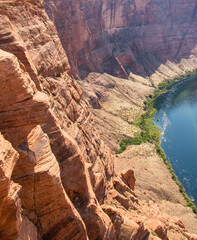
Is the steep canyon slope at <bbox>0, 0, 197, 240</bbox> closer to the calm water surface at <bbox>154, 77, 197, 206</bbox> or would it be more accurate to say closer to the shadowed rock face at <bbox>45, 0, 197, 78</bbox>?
the calm water surface at <bbox>154, 77, 197, 206</bbox>

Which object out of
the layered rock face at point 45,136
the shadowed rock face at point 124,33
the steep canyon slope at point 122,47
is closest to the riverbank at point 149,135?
the steep canyon slope at point 122,47

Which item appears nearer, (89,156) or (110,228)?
(110,228)

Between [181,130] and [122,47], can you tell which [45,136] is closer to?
[181,130]

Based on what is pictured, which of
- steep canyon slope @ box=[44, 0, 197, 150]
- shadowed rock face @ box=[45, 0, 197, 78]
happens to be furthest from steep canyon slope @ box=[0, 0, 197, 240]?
shadowed rock face @ box=[45, 0, 197, 78]

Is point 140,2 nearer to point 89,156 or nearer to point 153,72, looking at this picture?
point 153,72

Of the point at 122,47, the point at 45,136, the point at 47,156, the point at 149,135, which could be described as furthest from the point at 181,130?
the point at 47,156

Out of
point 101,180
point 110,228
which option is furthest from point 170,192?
point 110,228

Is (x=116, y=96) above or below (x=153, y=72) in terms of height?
above
